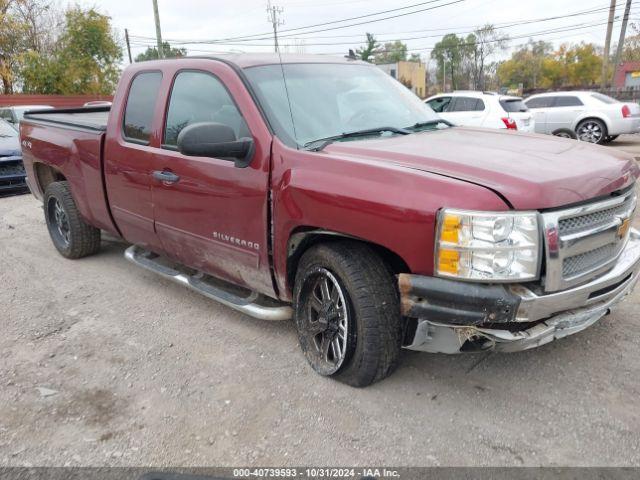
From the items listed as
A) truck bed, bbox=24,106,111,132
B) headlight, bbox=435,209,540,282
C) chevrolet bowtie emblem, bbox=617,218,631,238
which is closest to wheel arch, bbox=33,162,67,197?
truck bed, bbox=24,106,111,132

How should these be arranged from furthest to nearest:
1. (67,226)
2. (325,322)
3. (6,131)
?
(6,131) → (67,226) → (325,322)

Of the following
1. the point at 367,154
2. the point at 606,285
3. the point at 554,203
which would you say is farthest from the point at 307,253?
the point at 606,285

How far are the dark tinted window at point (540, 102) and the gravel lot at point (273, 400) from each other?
11.9 m

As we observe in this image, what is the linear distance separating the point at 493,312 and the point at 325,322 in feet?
3.45

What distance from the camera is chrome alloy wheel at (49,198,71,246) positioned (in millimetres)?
5617

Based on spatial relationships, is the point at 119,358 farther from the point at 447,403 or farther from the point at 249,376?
the point at 447,403

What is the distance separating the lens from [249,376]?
130 inches

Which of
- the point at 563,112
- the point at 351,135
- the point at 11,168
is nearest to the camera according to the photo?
the point at 351,135

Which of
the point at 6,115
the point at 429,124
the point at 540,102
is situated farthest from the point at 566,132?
the point at 6,115

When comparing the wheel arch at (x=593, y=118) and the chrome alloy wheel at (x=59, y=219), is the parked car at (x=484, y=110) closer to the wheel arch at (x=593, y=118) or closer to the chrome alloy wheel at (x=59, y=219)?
the wheel arch at (x=593, y=118)

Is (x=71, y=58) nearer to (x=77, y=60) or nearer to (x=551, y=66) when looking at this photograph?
(x=77, y=60)

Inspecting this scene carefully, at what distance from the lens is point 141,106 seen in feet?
14.0

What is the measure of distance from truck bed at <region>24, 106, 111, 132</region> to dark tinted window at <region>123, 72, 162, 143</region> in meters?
0.45

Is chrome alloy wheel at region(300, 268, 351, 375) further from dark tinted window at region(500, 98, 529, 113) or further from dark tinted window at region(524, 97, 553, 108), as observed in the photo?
dark tinted window at region(524, 97, 553, 108)
